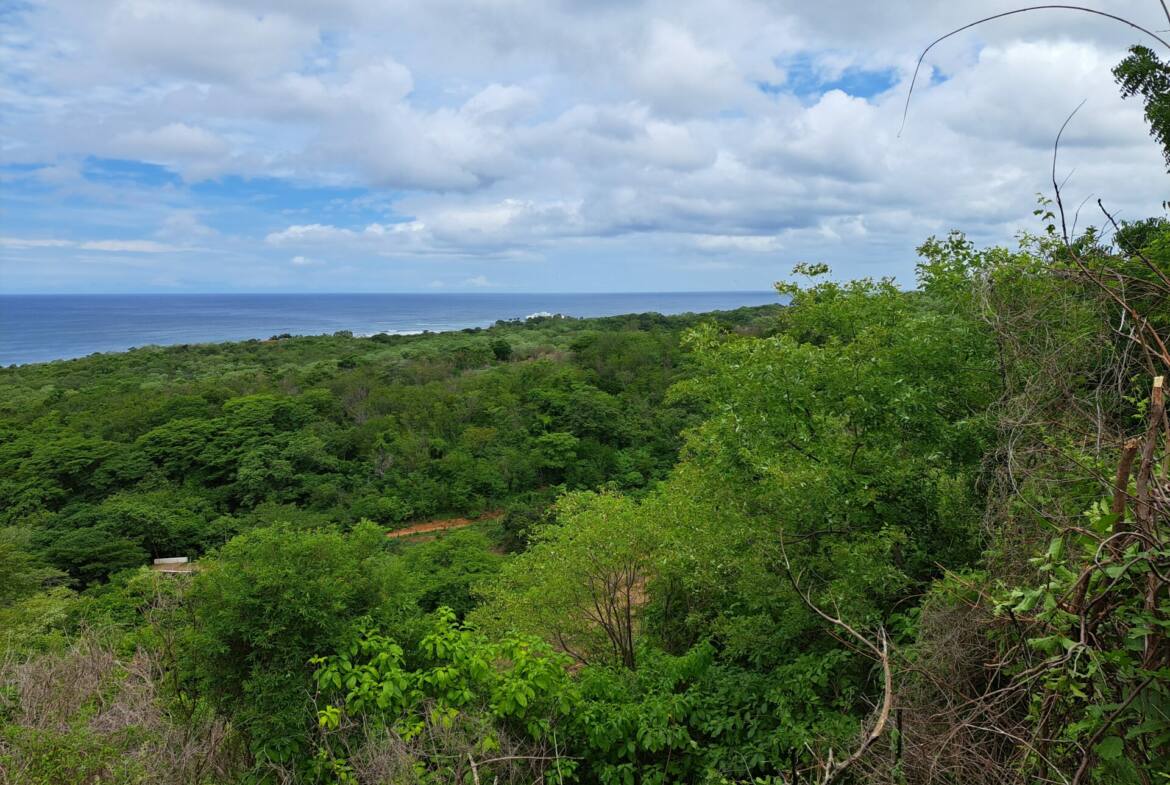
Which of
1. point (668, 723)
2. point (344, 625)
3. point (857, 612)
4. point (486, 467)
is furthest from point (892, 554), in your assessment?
point (486, 467)

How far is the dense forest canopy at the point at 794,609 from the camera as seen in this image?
8.40 ft

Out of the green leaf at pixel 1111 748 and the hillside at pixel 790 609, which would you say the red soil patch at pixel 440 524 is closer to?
the hillside at pixel 790 609

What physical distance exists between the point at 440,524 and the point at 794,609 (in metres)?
24.0

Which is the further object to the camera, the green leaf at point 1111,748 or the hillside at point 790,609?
the hillside at point 790,609

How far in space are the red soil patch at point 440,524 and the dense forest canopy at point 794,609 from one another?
12821 mm

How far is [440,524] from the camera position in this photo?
2903 centimetres

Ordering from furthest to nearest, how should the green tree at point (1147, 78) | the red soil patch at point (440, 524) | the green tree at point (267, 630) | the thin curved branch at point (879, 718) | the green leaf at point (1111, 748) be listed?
1. the red soil patch at point (440, 524)
2. the green tree at point (1147, 78)
3. the green tree at point (267, 630)
4. the green leaf at point (1111, 748)
5. the thin curved branch at point (879, 718)

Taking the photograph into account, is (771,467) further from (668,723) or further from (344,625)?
(344,625)

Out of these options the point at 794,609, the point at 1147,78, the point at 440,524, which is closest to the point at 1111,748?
the point at 794,609

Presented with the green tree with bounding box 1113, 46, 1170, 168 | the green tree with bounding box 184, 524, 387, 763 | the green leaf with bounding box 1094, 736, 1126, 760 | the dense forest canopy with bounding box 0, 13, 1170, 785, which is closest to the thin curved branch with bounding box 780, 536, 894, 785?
the dense forest canopy with bounding box 0, 13, 1170, 785

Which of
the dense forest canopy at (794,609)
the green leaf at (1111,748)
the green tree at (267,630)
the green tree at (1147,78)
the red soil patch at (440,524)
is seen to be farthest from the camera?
the red soil patch at (440,524)

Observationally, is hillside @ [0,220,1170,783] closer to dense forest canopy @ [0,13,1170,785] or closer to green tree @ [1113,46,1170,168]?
dense forest canopy @ [0,13,1170,785]

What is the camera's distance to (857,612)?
6109 millimetres

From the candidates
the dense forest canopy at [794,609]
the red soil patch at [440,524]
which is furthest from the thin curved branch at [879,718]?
the red soil patch at [440,524]
